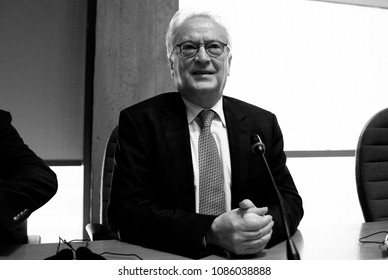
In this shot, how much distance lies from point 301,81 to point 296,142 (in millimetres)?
588

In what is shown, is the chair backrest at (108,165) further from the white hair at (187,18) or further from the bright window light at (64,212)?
the bright window light at (64,212)

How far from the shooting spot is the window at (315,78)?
372 cm

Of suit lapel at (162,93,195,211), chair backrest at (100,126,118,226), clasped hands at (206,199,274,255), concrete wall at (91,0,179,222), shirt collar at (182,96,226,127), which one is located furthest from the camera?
concrete wall at (91,0,179,222)

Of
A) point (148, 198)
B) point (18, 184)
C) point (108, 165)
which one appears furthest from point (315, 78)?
point (18, 184)

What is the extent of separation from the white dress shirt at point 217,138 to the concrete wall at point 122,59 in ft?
4.66

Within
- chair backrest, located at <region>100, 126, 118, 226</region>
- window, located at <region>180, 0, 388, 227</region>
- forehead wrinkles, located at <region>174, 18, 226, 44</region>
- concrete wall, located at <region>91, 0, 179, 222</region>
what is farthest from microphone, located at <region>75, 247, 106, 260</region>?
window, located at <region>180, 0, 388, 227</region>

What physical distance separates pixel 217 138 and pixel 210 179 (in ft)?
0.57

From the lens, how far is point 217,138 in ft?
4.88

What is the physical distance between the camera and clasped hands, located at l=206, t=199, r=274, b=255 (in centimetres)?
103

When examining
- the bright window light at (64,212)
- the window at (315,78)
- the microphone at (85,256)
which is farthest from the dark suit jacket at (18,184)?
the window at (315,78)

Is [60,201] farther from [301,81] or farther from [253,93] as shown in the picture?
[301,81]

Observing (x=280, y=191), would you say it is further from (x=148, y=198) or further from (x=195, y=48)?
(x=195, y=48)

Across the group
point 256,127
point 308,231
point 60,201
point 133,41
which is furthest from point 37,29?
point 308,231

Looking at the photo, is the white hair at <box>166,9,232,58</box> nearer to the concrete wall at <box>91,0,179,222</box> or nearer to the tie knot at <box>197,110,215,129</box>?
the tie knot at <box>197,110,215,129</box>
